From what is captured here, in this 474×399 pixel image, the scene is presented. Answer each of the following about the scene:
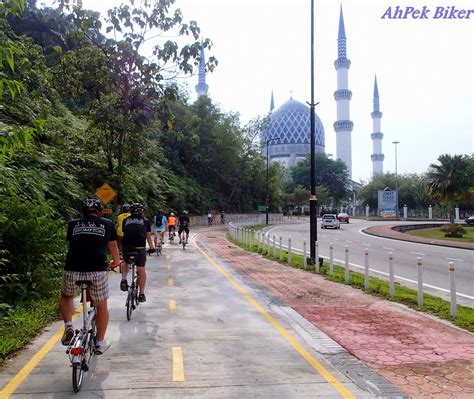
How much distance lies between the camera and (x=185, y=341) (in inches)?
269

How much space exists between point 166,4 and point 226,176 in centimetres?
4491

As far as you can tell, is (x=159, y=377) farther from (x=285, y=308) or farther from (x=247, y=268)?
(x=247, y=268)

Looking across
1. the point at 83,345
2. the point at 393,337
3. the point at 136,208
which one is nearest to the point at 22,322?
the point at 136,208

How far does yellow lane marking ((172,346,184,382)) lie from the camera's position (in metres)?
5.26

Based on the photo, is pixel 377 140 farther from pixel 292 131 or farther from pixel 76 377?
pixel 76 377

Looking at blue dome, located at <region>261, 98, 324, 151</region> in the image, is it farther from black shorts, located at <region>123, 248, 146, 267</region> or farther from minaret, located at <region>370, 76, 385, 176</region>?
black shorts, located at <region>123, 248, 146, 267</region>

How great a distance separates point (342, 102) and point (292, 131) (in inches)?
821

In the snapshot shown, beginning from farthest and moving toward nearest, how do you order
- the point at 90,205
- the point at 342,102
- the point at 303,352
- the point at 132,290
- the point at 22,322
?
the point at 342,102, the point at 132,290, the point at 22,322, the point at 303,352, the point at 90,205

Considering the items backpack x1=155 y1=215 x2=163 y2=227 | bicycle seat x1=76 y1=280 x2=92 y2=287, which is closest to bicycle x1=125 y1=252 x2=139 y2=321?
bicycle seat x1=76 y1=280 x2=92 y2=287

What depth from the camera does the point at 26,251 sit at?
9.63 meters

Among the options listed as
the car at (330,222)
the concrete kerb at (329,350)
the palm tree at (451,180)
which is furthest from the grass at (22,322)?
the palm tree at (451,180)

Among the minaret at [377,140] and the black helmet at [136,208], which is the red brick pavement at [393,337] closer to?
the black helmet at [136,208]

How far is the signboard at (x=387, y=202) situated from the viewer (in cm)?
7825

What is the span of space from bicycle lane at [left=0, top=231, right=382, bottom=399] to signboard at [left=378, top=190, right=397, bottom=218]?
71970mm
